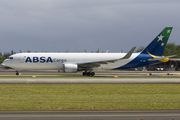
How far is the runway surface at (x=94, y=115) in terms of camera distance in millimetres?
10234

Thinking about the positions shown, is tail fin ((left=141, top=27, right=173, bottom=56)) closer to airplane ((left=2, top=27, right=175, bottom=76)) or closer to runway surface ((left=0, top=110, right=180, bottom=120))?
airplane ((left=2, top=27, right=175, bottom=76))

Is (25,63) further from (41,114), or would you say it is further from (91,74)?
(41,114)

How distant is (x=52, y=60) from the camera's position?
40.0 metres

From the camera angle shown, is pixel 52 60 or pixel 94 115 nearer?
pixel 94 115

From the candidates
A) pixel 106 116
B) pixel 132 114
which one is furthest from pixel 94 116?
pixel 132 114

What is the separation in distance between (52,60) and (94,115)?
98.7 ft

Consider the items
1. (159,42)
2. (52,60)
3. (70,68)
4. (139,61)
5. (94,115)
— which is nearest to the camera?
(94,115)

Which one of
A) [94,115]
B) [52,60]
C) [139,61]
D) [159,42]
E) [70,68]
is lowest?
[94,115]

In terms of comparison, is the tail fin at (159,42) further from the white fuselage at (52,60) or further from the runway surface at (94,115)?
the runway surface at (94,115)

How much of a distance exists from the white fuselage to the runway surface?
2879cm

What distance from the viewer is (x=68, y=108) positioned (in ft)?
41.4

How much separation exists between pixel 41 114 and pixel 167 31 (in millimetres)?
36063

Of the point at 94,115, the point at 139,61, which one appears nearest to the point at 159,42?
the point at 139,61

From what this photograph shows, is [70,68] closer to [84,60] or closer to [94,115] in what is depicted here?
[84,60]
